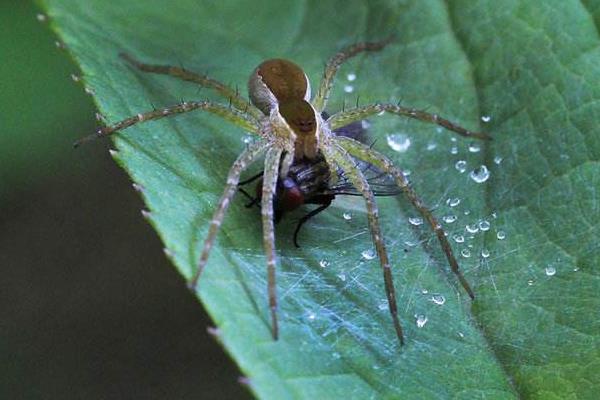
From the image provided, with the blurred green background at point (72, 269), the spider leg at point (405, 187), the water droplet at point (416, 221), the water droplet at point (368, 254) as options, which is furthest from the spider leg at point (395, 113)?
the blurred green background at point (72, 269)

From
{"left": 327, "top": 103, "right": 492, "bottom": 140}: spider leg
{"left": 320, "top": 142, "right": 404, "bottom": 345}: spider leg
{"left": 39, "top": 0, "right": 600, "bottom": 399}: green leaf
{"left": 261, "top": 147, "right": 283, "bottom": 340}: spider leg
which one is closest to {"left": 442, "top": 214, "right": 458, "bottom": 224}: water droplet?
{"left": 39, "top": 0, "right": 600, "bottom": 399}: green leaf

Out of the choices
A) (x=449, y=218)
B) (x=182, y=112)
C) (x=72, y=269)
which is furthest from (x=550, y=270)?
(x=72, y=269)

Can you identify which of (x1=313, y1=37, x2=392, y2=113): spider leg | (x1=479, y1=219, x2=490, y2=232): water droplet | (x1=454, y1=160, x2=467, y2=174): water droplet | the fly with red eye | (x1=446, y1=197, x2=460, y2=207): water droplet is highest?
(x1=313, y1=37, x2=392, y2=113): spider leg

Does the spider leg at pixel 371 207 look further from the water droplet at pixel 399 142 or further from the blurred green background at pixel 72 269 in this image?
the blurred green background at pixel 72 269

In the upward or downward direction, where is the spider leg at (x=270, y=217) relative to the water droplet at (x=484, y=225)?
upward

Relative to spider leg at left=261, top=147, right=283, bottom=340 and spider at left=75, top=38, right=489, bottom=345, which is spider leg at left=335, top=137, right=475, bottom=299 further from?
spider leg at left=261, top=147, right=283, bottom=340

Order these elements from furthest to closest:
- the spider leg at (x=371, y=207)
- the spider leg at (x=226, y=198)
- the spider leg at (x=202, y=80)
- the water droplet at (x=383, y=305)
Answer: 1. the spider leg at (x=202, y=80)
2. the water droplet at (x=383, y=305)
3. the spider leg at (x=371, y=207)
4. the spider leg at (x=226, y=198)
